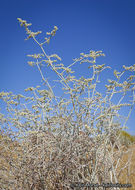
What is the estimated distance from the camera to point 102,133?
209 centimetres

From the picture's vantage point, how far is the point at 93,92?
2305mm

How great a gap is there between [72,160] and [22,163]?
24.7 inches

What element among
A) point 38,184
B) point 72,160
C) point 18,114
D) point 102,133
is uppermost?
point 18,114

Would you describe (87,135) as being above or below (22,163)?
above

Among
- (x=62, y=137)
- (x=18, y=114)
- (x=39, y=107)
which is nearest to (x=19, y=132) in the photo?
(x=18, y=114)

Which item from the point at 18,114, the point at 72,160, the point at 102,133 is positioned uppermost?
the point at 18,114

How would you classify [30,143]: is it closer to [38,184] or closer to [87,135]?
[38,184]

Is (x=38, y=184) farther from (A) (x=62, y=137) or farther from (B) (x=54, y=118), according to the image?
(B) (x=54, y=118)

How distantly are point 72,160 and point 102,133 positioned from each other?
1.36ft

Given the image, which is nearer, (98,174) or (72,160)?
(72,160)

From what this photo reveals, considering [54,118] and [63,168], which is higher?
[54,118]

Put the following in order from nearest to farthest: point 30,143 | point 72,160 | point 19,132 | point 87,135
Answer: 1. point 72,160
2. point 87,135
3. point 30,143
4. point 19,132

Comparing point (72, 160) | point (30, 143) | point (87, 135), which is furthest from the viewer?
point (30, 143)

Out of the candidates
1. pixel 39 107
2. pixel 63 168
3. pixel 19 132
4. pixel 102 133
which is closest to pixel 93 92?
pixel 102 133
